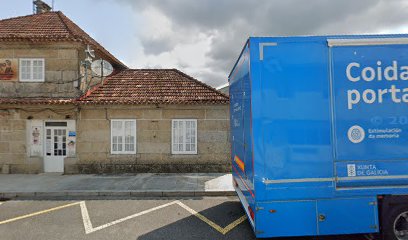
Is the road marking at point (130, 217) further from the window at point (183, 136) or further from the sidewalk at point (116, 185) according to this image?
the window at point (183, 136)

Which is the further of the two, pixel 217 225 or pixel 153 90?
pixel 153 90

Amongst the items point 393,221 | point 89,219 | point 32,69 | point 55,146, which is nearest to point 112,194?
point 89,219

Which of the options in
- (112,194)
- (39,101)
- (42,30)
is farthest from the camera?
(42,30)

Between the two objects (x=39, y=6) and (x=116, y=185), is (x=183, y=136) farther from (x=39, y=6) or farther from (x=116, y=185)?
(x=39, y=6)

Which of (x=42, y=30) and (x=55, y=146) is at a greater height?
(x=42, y=30)

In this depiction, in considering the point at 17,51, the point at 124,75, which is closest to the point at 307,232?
the point at 124,75

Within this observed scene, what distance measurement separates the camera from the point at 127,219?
5.64m

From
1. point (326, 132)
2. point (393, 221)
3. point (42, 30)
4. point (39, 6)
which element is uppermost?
point (39, 6)

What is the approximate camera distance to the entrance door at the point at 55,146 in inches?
424

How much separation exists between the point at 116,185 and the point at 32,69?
7.55 meters

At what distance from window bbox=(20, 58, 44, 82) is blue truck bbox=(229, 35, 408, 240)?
1142cm

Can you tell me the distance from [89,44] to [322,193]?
39.7 ft

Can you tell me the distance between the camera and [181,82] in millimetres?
12133

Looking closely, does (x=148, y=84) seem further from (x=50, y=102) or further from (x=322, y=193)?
(x=322, y=193)
